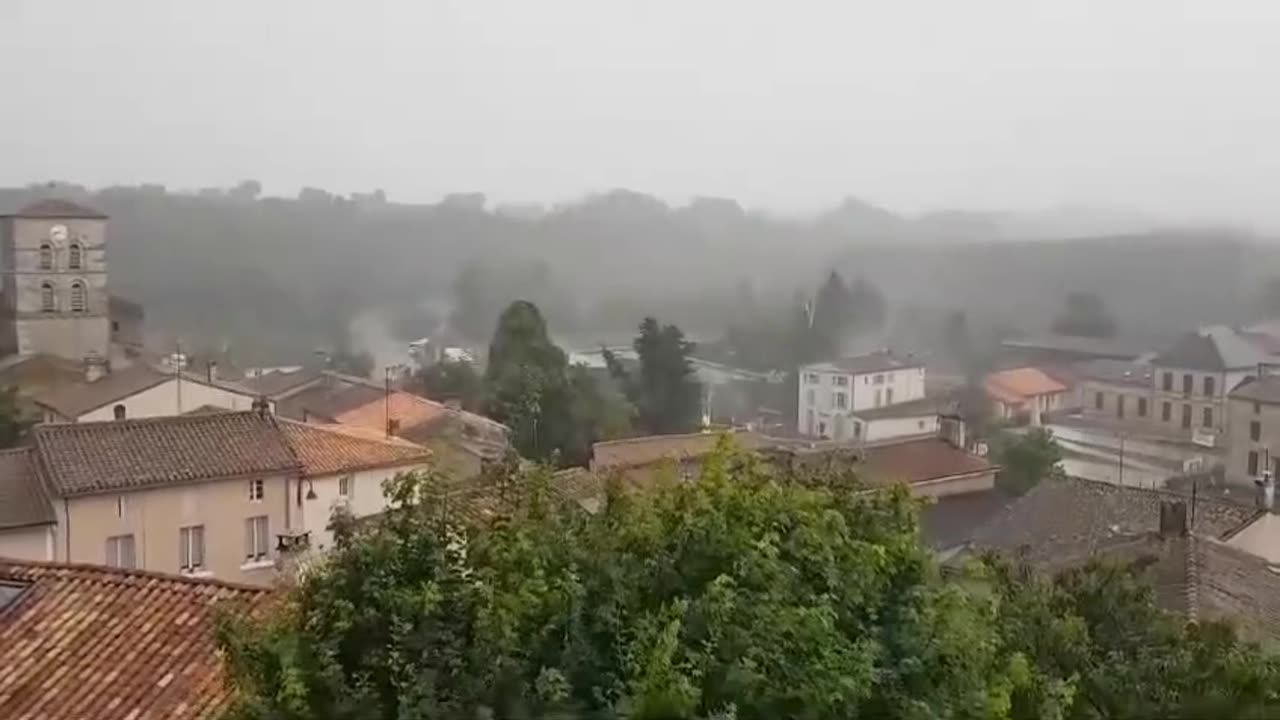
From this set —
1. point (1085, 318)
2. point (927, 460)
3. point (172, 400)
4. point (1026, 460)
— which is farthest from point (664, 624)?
point (1085, 318)

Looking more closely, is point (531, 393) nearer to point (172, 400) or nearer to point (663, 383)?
point (663, 383)

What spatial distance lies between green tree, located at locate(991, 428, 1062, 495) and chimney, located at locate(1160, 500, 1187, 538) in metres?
2.84

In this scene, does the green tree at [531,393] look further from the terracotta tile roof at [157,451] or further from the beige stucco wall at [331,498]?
the terracotta tile roof at [157,451]

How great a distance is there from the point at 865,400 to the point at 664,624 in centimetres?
893

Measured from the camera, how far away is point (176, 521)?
5.87 m

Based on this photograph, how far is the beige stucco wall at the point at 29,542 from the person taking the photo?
5.50m

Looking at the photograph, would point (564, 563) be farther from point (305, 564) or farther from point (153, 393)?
point (153, 393)

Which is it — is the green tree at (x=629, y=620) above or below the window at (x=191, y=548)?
above

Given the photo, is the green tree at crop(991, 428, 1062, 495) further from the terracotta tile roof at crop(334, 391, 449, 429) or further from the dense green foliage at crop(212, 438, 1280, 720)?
the dense green foliage at crop(212, 438, 1280, 720)

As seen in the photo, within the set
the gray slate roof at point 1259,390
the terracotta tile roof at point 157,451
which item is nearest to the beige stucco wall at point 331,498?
the terracotta tile roof at point 157,451

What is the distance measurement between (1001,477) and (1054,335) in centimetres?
265

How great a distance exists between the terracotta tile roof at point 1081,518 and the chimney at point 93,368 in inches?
244

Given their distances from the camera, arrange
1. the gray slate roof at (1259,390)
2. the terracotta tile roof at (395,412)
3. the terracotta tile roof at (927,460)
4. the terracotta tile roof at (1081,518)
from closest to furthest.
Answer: the terracotta tile roof at (1081,518) < the terracotta tile roof at (927,460) < the gray slate roof at (1259,390) < the terracotta tile roof at (395,412)

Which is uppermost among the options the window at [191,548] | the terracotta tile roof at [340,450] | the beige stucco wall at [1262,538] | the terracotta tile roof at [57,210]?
the terracotta tile roof at [57,210]
